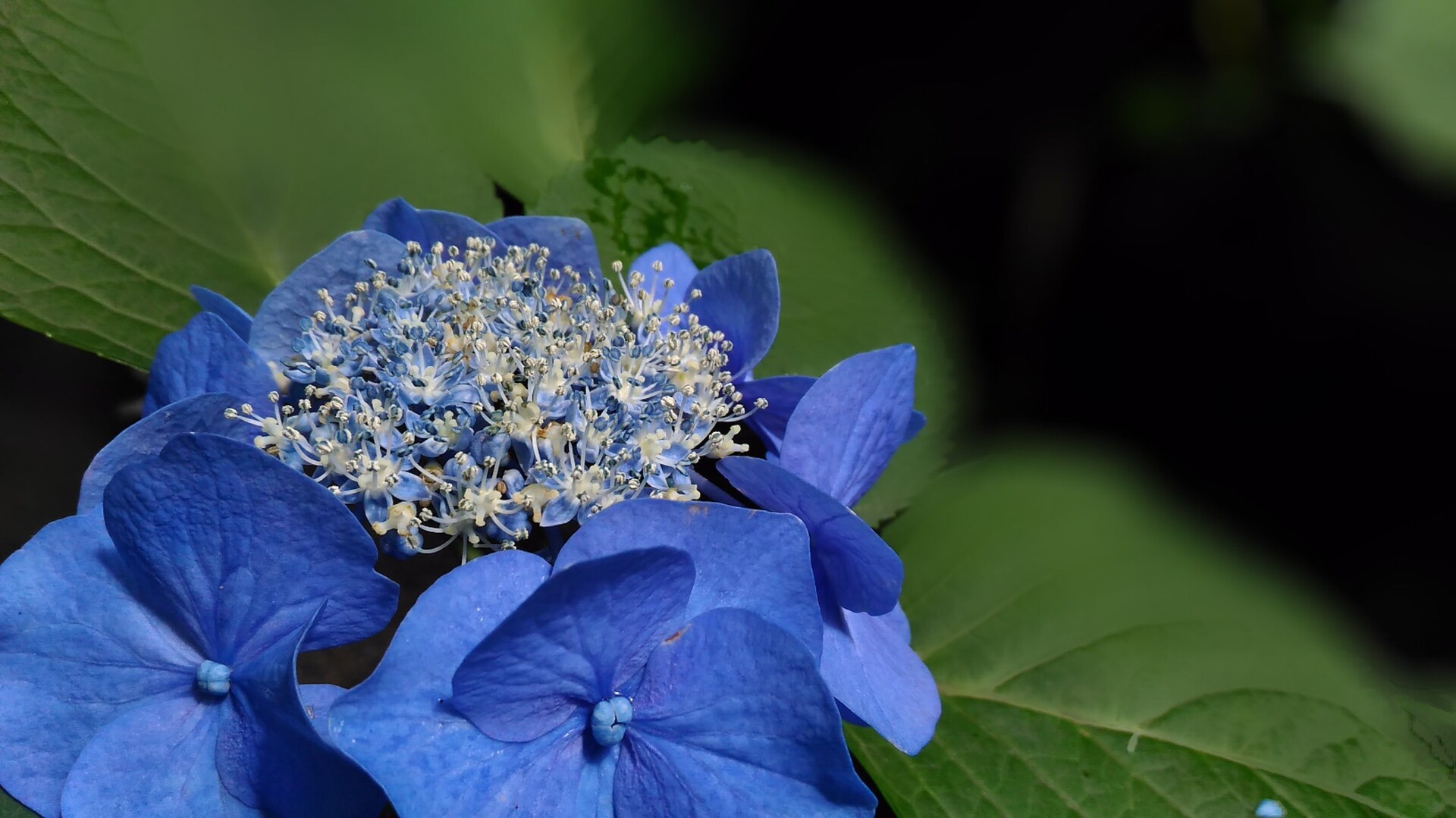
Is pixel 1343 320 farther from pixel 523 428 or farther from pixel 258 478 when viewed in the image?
pixel 258 478

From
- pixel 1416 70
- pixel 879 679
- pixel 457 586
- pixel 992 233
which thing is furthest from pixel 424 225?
pixel 992 233

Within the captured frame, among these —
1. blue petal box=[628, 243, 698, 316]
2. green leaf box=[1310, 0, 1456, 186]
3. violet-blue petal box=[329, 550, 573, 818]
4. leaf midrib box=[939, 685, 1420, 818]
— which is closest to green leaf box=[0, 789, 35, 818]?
violet-blue petal box=[329, 550, 573, 818]

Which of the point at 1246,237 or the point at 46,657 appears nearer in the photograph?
the point at 46,657

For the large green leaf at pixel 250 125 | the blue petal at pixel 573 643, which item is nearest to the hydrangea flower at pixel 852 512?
the blue petal at pixel 573 643

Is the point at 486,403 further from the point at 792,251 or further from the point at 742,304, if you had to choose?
the point at 792,251

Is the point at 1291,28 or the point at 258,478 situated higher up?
the point at 1291,28

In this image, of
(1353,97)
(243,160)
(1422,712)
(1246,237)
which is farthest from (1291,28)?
(243,160)

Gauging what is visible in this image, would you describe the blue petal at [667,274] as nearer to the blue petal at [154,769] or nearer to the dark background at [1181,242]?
the blue petal at [154,769]
